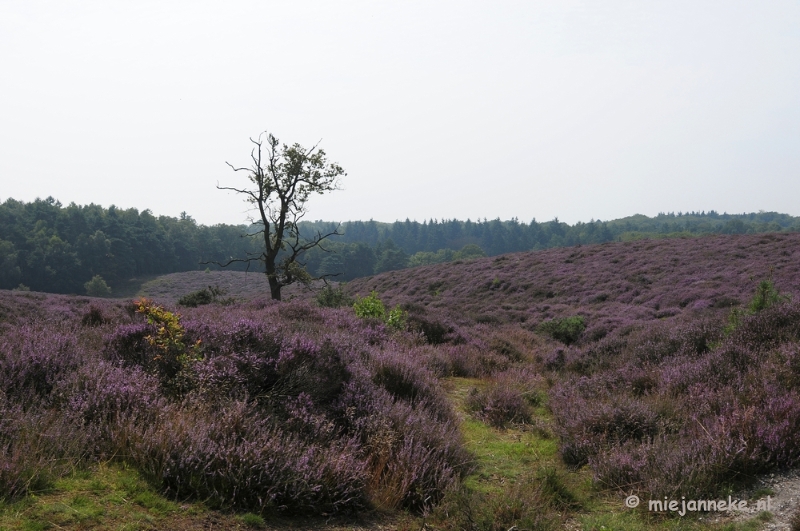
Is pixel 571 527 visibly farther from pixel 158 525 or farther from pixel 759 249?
pixel 759 249

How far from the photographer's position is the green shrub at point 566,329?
17.4m


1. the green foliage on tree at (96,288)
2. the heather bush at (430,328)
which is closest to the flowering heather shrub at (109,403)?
the heather bush at (430,328)

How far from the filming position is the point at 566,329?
1770 centimetres

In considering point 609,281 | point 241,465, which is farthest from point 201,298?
point 609,281

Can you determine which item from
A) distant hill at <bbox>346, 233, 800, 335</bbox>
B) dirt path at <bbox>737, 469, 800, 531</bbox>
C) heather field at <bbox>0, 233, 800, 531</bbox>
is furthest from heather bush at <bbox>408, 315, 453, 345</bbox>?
dirt path at <bbox>737, 469, 800, 531</bbox>

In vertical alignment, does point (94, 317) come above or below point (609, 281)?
above

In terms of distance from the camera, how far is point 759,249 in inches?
1066

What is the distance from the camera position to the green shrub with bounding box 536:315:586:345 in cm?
1744

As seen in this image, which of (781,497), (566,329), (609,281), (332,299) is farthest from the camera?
(609,281)

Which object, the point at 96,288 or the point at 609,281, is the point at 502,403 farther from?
the point at 96,288

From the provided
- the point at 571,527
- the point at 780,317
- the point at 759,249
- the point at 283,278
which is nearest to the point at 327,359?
the point at 571,527

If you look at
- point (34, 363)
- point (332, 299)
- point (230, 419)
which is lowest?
point (332, 299)

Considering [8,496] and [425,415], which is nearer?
[8,496]

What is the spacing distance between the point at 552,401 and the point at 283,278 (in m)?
13.8
